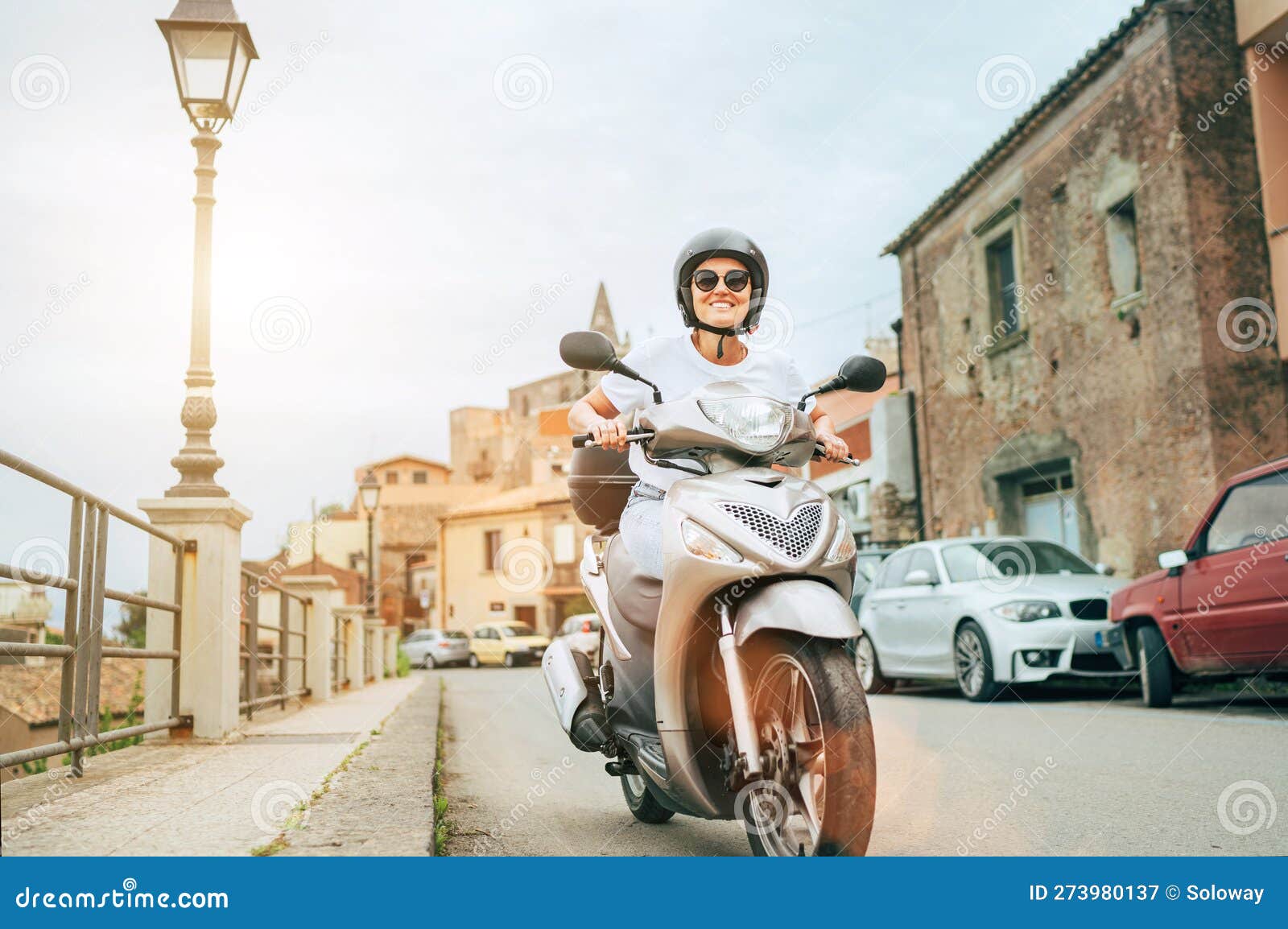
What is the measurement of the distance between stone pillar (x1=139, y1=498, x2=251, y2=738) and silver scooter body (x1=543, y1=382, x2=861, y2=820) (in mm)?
3972

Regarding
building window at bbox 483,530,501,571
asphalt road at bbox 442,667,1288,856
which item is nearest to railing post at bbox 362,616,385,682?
asphalt road at bbox 442,667,1288,856

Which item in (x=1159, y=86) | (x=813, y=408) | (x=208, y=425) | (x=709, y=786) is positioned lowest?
(x=709, y=786)

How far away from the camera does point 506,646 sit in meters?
39.2

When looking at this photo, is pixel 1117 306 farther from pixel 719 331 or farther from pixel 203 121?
pixel 719 331

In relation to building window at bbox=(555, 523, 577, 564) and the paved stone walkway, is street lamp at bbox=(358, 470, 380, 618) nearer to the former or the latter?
the paved stone walkway

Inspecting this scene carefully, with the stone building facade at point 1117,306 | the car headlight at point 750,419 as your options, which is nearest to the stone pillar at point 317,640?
the stone building facade at point 1117,306

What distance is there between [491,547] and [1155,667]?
157 feet

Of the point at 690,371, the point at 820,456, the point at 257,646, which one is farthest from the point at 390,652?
the point at 820,456

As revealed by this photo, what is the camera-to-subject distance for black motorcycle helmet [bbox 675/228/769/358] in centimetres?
375

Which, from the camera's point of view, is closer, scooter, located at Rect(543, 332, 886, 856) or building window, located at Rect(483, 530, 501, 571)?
scooter, located at Rect(543, 332, 886, 856)
